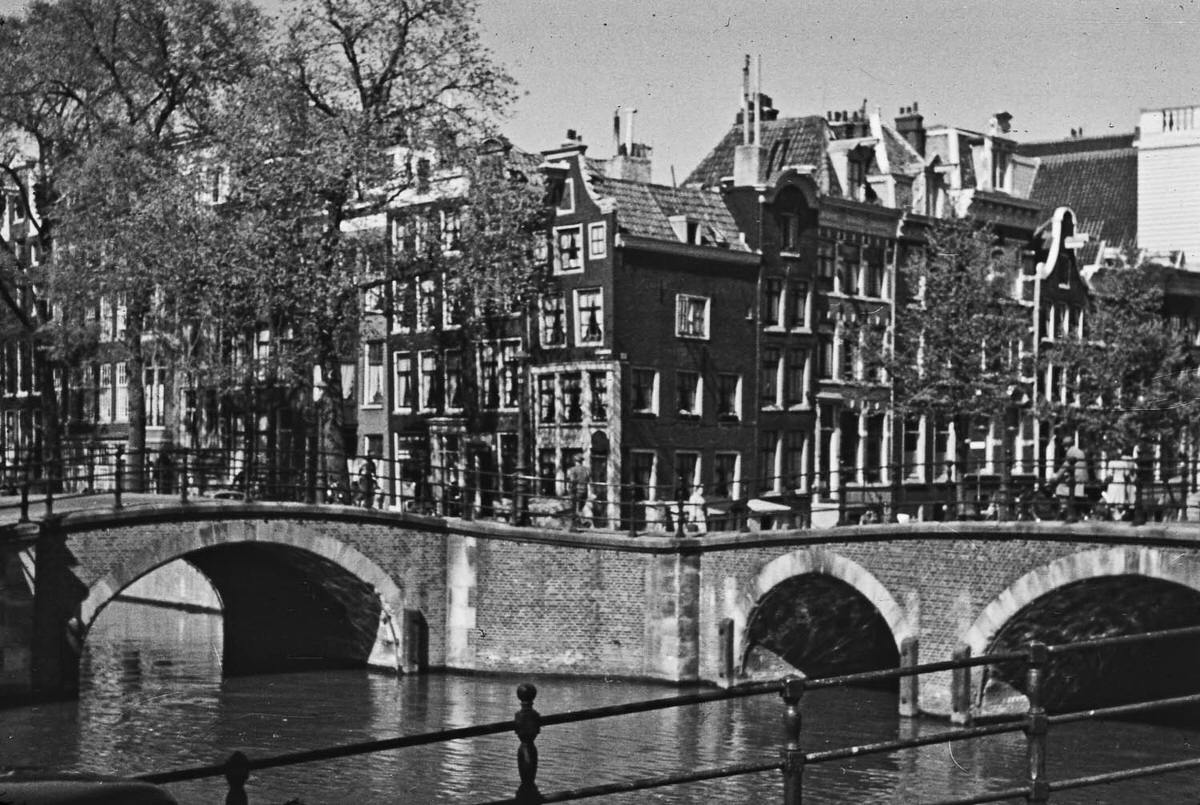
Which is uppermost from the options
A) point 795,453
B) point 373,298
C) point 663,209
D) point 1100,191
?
point 1100,191

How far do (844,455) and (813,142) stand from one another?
803 cm

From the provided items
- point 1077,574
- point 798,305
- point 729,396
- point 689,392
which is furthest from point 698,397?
point 1077,574

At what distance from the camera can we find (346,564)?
32.0 m

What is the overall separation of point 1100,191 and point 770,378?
2402 centimetres

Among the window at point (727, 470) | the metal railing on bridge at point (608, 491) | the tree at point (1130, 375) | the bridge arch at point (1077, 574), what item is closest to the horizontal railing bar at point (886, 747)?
the metal railing on bridge at point (608, 491)

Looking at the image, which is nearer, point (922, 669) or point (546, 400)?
point (922, 669)

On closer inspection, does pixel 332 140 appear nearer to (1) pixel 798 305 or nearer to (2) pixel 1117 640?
(1) pixel 798 305

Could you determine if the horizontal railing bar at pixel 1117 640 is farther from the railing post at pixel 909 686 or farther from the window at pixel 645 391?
the window at pixel 645 391

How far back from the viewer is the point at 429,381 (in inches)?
1802

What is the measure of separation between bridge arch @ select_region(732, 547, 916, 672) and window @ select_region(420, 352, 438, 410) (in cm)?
1580

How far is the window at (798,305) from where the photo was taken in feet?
150

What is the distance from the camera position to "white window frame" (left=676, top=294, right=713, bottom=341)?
4309cm

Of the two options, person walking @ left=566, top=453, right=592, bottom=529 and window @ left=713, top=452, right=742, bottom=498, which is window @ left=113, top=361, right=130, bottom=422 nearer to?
person walking @ left=566, top=453, right=592, bottom=529

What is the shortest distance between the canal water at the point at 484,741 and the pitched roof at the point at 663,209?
44.6ft
